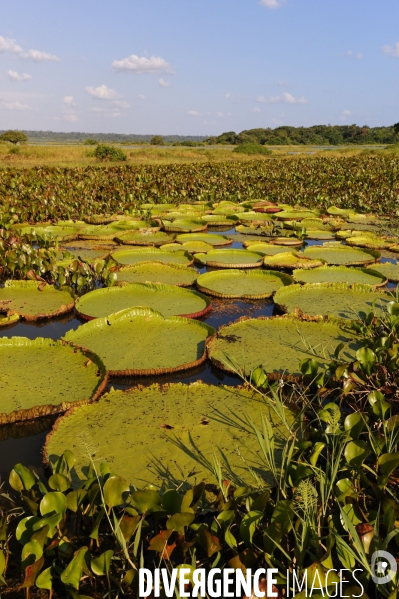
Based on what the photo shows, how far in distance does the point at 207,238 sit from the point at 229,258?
1.51 meters

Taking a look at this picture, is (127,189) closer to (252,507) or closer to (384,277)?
(384,277)

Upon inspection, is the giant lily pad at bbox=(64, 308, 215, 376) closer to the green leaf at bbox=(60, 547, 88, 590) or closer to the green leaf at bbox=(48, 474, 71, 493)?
the green leaf at bbox=(48, 474, 71, 493)

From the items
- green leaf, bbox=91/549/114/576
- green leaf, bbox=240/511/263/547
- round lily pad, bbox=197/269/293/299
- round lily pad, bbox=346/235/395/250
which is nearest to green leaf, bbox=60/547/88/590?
green leaf, bbox=91/549/114/576

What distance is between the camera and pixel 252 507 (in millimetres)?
1687

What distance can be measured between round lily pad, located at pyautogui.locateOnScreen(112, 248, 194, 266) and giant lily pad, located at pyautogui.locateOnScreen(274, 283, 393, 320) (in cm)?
174

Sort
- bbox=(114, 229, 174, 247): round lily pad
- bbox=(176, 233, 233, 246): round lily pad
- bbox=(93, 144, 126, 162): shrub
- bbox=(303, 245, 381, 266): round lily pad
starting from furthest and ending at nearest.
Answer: bbox=(93, 144, 126, 162): shrub < bbox=(176, 233, 233, 246): round lily pad < bbox=(114, 229, 174, 247): round lily pad < bbox=(303, 245, 381, 266): round lily pad

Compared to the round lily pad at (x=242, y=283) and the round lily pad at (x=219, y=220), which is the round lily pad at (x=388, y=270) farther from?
the round lily pad at (x=219, y=220)

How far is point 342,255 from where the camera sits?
638 cm

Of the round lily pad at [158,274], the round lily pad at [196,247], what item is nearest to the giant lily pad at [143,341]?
the round lily pad at [158,274]

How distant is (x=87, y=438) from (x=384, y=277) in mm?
3997

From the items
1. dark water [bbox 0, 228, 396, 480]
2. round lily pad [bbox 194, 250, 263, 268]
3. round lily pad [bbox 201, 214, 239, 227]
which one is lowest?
dark water [bbox 0, 228, 396, 480]

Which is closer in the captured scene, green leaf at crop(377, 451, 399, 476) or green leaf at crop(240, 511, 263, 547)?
green leaf at crop(240, 511, 263, 547)

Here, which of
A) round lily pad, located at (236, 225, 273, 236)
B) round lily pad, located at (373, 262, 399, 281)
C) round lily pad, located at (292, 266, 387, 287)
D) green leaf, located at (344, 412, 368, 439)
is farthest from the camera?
round lily pad, located at (236, 225, 273, 236)

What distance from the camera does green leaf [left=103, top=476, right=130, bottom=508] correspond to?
5.65ft
